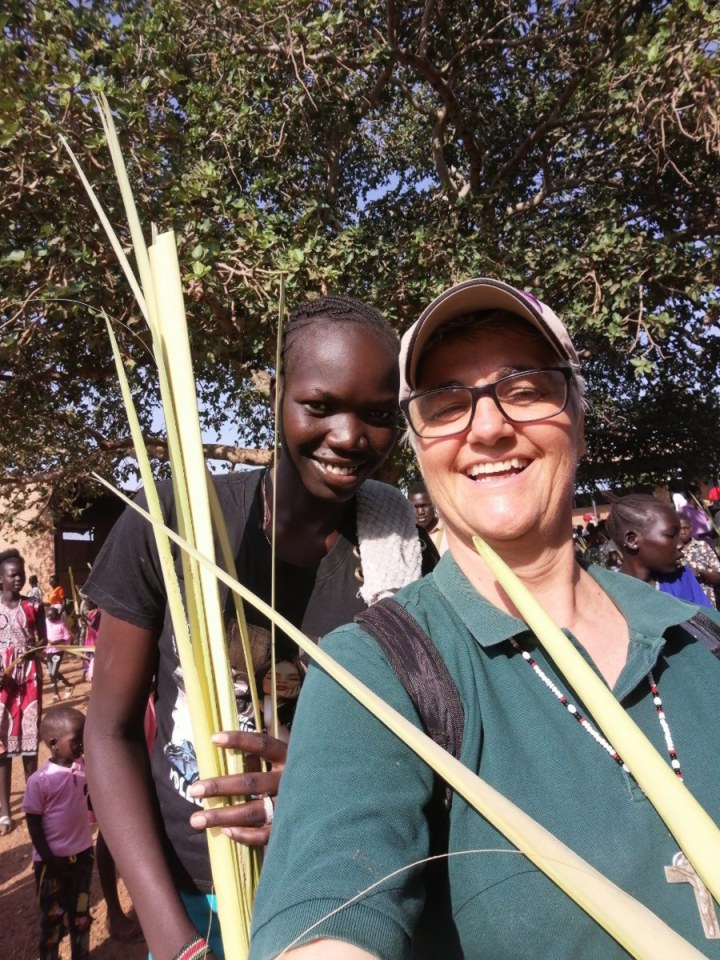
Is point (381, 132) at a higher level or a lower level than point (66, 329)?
higher

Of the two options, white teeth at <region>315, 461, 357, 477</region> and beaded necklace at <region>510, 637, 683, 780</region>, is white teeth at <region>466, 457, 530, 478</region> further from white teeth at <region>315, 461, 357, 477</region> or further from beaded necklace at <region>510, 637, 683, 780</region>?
white teeth at <region>315, 461, 357, 477</region>

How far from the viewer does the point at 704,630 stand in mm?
1089

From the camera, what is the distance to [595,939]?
768 millimetres

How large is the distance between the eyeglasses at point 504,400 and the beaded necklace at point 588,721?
1.09 feet

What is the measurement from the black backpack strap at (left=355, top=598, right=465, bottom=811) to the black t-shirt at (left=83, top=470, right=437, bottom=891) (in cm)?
56

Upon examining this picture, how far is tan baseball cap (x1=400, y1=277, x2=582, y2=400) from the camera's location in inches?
40.1

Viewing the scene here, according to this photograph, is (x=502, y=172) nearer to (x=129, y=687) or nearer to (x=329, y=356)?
(x=329, y=356)

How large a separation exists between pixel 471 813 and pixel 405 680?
0.53ft

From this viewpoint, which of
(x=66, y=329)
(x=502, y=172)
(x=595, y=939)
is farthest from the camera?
(x=502, y=172)

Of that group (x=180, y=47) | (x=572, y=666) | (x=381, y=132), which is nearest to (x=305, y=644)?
(x=572, y=666)

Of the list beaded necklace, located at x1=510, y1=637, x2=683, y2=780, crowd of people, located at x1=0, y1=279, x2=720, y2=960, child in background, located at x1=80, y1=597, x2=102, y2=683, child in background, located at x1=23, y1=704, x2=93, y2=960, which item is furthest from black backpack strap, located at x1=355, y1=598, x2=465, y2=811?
child in background, located at x1=23, y1=704, x2=93, y2=960

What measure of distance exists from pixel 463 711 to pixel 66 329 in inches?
202

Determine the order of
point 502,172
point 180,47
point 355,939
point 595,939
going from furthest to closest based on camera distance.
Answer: point 502,172
point 180,47
point 595,939
point 355,939

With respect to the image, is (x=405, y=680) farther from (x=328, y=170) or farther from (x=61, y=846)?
(x=328, y=170)
